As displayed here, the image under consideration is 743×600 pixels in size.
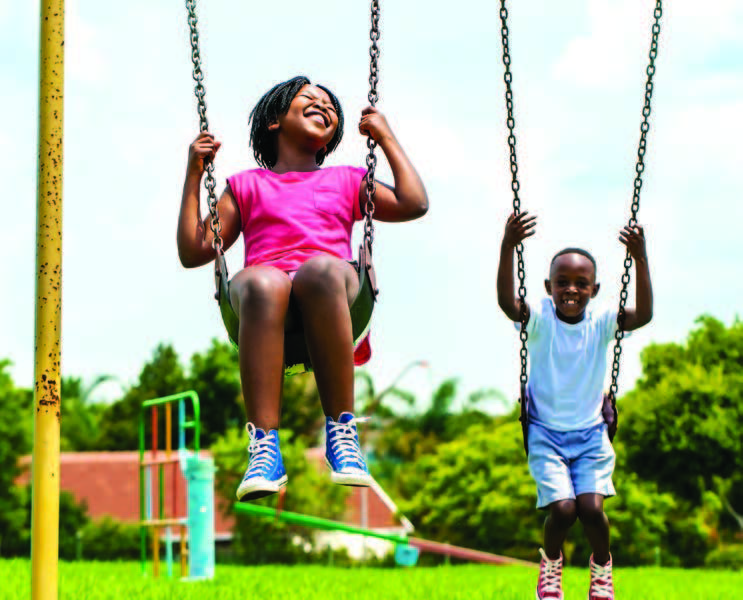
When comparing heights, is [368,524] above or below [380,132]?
below

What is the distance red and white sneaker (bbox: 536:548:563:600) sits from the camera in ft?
17.1

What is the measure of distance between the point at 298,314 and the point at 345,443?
1.65 feet

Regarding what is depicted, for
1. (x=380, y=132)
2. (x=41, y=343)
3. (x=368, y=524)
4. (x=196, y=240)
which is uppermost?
(x=380, y=132)

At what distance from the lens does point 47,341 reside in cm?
426

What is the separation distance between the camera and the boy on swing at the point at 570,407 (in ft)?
16.7

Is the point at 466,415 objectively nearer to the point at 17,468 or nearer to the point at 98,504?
the point at 98,504

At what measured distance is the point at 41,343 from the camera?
426 cm

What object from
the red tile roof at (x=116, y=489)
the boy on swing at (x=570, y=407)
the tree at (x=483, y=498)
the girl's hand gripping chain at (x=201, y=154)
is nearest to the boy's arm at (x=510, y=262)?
the boy on swing at (x=570, y=407)

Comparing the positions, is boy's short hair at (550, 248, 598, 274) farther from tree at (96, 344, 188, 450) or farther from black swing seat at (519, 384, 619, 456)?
tree at (96, 344, 188, 450)

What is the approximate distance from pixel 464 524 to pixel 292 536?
15.8 ft

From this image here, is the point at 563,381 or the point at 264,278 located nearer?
the point at 264,278

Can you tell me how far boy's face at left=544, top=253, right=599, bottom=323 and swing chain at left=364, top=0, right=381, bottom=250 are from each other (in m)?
1.42

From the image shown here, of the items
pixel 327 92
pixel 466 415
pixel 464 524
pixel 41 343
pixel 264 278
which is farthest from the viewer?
pixel 466 415

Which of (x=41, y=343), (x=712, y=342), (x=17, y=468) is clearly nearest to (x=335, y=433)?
(x=41, y=343)
